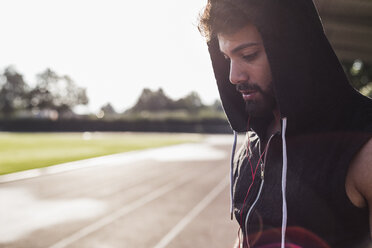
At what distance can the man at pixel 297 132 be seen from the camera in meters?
1.19

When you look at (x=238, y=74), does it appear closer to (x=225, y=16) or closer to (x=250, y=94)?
(x=250, y=94)

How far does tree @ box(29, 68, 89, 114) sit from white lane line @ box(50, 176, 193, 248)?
9771 centimetres

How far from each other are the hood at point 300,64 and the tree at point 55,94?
349 feet

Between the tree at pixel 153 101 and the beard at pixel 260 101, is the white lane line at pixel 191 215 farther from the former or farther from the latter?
the tree at pixel 153 101

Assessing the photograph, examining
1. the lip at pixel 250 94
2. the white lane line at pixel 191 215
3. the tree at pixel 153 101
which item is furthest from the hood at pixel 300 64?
the tree at pixel 153 101

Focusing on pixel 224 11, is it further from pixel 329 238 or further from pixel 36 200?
pixel 36 200

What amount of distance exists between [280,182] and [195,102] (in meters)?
119

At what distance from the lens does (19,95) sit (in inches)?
4112

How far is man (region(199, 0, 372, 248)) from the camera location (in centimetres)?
119

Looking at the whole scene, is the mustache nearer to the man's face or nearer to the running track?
the man's face

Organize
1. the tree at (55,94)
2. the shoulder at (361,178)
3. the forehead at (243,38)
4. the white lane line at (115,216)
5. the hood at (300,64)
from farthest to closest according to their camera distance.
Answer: the tree at (55,94) → the white lane line at (115,216) → the forehead at (243,38) → the hood at (300,64) → the shoulder at (361,178)

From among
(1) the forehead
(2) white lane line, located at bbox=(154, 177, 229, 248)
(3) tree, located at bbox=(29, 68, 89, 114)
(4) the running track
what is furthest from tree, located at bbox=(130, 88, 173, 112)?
(1) the forehead

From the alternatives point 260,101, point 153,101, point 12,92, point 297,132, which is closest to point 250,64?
point 260,101

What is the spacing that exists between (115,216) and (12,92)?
110 metres
